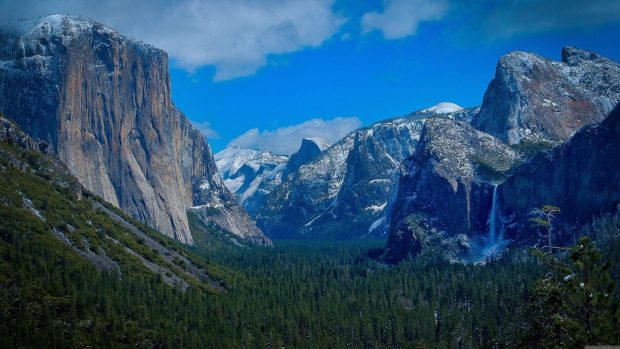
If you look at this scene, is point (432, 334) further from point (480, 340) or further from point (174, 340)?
point (174, 340)

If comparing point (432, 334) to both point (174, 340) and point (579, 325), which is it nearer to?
point (174, 340)

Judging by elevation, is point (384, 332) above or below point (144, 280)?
below

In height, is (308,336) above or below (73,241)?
below

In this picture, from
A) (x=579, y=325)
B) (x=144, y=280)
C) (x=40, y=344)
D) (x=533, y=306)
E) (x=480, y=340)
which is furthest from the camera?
(x=144, y=280)

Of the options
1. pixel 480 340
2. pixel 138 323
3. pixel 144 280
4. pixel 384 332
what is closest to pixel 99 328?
pixel 138 323

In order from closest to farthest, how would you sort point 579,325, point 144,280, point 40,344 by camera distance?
→ 1. point 579,325
2. point 40,344
3. point 144,280

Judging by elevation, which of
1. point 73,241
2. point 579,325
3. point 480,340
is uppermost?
point 73,241

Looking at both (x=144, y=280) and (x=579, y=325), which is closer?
(x=579, y=325)

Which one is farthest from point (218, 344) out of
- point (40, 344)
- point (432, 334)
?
point (432, 334)

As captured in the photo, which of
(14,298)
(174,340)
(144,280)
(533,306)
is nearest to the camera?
(533,306)
